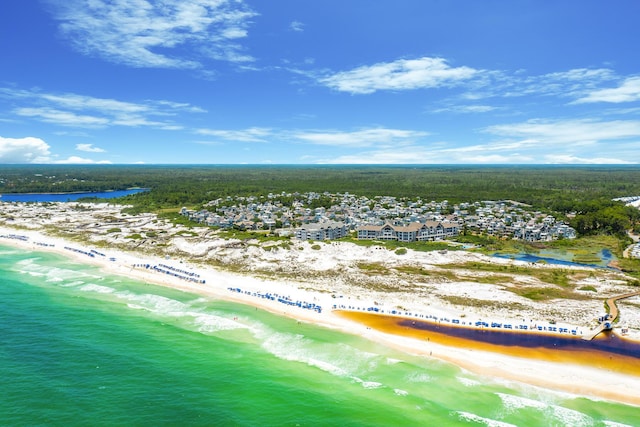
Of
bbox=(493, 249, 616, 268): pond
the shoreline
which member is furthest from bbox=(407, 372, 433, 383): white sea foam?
bbox=(493, 249, 616, 268): pond

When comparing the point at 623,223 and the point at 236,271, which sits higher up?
the point at 623,223

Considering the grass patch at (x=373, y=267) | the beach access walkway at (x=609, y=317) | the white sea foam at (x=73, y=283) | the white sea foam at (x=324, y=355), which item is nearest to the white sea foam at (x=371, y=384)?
the white sea foam at (x=324, y=355)

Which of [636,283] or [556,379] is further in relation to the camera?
[636,283]

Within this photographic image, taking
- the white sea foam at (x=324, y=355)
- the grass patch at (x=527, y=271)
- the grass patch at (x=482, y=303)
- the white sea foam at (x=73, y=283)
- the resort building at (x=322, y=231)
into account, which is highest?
the resort building at (x=322, y=231)

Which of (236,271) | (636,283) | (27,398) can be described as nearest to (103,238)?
(236,271)

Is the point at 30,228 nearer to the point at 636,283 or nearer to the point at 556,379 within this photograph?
the point at 556,379

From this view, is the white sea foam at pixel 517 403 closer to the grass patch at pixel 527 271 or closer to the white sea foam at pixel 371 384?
the white sea foam at pixel 371 384

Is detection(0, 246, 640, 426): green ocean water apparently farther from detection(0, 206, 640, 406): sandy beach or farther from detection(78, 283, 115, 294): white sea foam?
detection(78, 283, 115, 294): white sea foam
